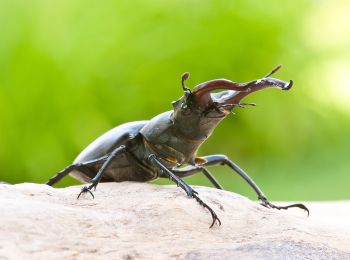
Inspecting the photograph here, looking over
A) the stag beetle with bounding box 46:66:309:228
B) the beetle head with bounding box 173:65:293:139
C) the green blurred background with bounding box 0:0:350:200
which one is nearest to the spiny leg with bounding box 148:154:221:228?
the stag beetle with bounding box 46:66:309:228

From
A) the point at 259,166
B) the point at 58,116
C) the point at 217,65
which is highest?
the point at 217,65

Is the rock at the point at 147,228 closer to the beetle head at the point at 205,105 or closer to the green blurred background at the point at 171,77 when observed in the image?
the beetle head at the point at 205,105

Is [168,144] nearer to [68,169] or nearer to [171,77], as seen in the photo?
[68,169]

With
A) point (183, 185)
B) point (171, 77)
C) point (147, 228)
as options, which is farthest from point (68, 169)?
point (171, 77)

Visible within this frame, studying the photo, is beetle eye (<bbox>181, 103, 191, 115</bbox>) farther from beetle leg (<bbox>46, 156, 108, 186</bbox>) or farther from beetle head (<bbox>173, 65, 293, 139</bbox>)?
beetle leg (<bbox>46, 156, 108, 186</bbox>)

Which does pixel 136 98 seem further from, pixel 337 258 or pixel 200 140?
pixel 337 258

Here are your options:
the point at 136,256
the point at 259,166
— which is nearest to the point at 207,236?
the point at 136,256
